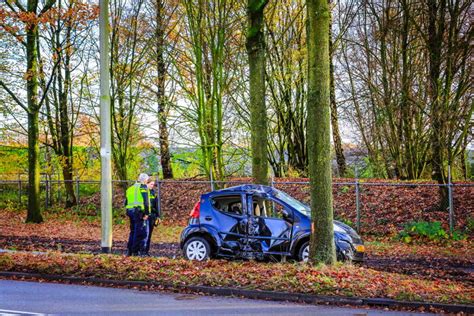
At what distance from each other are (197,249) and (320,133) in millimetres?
4087

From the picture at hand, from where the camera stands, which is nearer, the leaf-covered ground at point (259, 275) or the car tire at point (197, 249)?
the leaf-covered ground at point (259, 275)

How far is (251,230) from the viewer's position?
12.2 metres

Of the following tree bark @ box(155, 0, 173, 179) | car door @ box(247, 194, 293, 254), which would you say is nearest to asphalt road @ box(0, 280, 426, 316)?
car door @ box(247, 194, 293, 254)

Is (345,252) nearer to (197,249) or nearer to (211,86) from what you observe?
(197,249)

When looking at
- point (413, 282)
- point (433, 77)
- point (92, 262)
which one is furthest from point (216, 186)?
point (413, 282)

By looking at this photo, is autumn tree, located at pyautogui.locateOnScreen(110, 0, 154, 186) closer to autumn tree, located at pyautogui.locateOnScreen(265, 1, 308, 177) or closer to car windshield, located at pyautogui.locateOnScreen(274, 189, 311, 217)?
autumn tree, located at pyautogui.locateOnScreen(265, 1, 308, 177)

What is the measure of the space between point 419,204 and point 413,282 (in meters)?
10.8

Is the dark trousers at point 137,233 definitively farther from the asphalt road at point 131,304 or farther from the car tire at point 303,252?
the car tire at point 303,252

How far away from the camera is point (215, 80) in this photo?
2481 centimetres

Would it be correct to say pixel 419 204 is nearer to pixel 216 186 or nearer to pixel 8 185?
pixel 216 186

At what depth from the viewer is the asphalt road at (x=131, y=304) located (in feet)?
27.2

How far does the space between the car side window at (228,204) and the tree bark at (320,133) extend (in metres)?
2.52

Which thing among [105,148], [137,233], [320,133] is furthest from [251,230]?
[105,148]

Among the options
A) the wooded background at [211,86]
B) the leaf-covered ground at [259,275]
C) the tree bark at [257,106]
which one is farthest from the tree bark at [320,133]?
the wooded background at [211,86]
